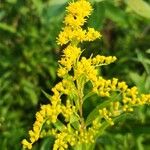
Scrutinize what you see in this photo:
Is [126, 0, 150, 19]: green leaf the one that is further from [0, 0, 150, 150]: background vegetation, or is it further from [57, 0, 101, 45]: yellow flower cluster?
[0, 0, 150, 150]: background vegetation

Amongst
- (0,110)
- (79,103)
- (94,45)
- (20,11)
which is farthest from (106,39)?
(79,103)

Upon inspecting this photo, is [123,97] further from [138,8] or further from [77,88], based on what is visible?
[138,8]

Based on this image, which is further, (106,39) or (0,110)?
(106,39)

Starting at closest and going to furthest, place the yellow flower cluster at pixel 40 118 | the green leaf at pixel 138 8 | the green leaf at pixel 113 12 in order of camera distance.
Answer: the yellow flower cluster at pixel 40 118 < the green leaf at pixel 138 8 < the green leaf at pixel 113 12

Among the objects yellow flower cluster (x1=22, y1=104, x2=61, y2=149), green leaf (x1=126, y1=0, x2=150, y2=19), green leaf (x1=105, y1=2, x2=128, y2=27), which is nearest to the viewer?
yellow flower cluster (x1=22, y1=104, x2=61, y2=149)

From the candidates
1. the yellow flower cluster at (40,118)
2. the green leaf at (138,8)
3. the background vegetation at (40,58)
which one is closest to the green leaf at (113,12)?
the background vegetation at (40,58)

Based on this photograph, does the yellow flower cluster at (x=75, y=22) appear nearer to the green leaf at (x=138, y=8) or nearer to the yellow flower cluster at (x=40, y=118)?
the yellow flower cluster at (x=40, y=118)

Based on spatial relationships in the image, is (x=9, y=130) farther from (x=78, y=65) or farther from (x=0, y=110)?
(x=78, y=65)

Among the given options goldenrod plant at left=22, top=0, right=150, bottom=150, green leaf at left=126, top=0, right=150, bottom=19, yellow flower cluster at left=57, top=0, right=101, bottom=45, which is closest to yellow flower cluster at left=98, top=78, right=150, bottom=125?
goldenrod plant at left=22, top=0, right=150, bottom=150
